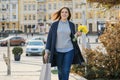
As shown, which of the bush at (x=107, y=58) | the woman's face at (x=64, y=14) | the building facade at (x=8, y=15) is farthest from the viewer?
the building facade at (x=8, y=15)

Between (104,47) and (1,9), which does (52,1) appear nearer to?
(1,9)

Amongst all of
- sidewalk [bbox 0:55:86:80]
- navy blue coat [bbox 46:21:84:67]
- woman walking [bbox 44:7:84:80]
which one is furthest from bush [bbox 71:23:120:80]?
woman walking [bbox 44:7:84:80]

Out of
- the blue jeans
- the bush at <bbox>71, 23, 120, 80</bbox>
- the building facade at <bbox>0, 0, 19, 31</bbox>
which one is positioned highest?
the blue jeans

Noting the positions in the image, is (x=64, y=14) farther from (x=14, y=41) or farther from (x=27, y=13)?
(x=27, y=13)

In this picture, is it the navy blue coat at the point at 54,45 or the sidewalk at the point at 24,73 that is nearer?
the navy blue coat at the point at 54,45

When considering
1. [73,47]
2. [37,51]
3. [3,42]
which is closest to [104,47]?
[73,47]

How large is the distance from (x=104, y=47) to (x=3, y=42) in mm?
49462

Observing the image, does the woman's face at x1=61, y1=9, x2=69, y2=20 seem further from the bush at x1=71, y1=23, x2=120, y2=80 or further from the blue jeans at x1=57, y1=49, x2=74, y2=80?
the bush at x1=71, y1=23, x2=120, y2=80

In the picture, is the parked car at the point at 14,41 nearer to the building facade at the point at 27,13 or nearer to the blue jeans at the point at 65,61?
the blue jeans at the point at 65,61

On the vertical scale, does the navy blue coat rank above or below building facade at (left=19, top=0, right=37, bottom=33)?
above

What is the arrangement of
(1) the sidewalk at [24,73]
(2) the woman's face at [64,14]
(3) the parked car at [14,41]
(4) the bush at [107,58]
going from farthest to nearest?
(3) the parked car at [14,41] < (1) the sidewalk at [24,73] < (4) the bush at [107,58] < (2) the woman's face at [64,14]

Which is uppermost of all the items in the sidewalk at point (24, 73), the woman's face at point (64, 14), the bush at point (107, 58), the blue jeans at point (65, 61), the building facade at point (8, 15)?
the woman's face at point (64, 14)

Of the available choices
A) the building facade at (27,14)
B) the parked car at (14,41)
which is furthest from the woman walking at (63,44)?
the building facade at (27,14)

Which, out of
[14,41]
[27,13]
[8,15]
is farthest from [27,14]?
[14,41]
